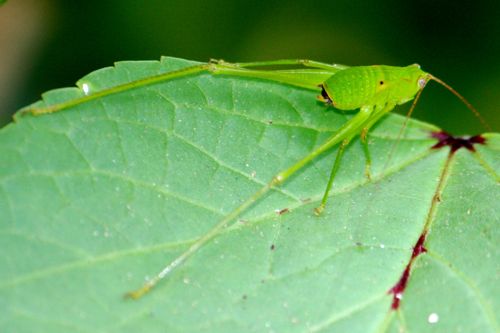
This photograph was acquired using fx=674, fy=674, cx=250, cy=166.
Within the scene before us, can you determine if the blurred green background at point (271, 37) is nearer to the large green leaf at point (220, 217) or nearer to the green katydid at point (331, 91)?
the green katydid at point (331, 91)

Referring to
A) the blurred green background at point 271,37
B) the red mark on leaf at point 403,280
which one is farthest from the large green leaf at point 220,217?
the blurred green background at point 271,37

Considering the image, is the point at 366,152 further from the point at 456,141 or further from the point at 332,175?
the point at 456,141

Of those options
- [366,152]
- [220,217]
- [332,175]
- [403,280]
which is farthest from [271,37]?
[403,280]

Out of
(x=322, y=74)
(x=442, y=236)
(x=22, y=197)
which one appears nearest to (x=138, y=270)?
(x=22, y=197)

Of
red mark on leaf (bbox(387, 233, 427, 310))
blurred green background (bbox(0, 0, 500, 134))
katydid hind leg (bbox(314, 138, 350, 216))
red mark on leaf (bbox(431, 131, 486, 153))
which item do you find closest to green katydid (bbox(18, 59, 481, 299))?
katydid hind leg (bbox(314, 138, 350, 216))

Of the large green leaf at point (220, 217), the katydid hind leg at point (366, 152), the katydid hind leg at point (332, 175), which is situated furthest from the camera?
the katydid hind leg at point (366, 152)

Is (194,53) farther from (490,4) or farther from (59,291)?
(59,291)

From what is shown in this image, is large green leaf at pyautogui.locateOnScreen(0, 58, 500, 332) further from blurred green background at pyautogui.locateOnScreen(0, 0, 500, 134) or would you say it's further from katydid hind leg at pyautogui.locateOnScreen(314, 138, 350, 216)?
blurred green background at pyautogui.locateOnScreen(0, 0, 500, 134)
